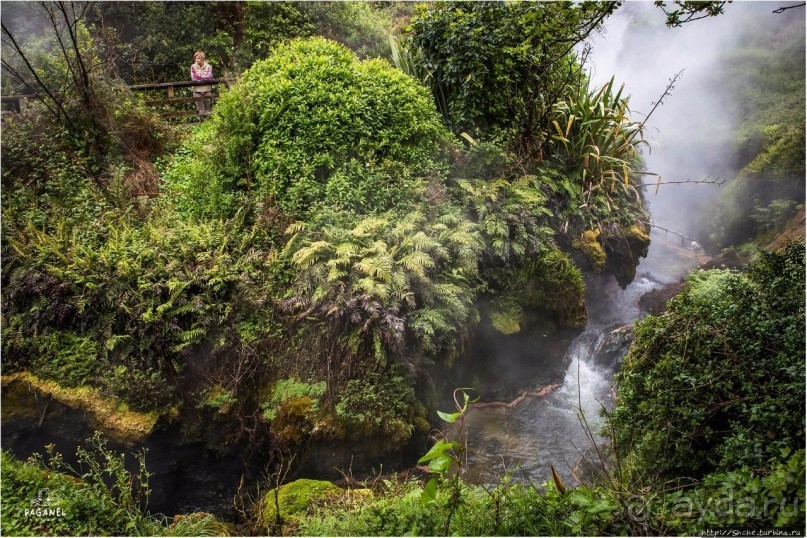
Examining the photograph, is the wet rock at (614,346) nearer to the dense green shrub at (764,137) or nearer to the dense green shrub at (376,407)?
the dense green shrub at (376,407)

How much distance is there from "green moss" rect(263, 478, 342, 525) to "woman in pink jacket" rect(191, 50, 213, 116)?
25.3 ft

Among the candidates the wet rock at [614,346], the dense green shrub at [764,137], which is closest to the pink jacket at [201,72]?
the wet rock at [614,346]

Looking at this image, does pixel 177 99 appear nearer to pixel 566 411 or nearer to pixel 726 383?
pixel 566 411

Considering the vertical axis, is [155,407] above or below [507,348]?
above

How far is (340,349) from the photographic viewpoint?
527 cm

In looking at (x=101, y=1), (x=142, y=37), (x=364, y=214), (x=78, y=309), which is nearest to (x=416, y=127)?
(x=364, y=214)

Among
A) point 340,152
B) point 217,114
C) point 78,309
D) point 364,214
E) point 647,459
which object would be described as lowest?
point 647,459

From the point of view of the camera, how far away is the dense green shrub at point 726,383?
10.3ft

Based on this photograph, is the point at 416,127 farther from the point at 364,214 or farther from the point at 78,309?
the point at 78,309

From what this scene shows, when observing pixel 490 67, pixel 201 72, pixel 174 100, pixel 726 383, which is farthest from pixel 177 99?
pixel 726 383

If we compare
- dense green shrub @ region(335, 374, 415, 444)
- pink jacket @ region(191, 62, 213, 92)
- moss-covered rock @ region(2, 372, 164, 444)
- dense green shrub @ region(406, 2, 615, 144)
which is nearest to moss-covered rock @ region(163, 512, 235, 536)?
moss-covered rock @ region(2, 372, 164, 444)

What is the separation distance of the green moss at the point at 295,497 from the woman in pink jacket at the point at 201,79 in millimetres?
7724

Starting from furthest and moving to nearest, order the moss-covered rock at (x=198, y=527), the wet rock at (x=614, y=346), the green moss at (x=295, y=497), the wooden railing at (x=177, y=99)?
the wooden railing at (x=177, y=99) → the wet rock at (x=614, y=346) → the green moss at (x=295, y=497) → the moss-covered rock at (x=198, y=527)

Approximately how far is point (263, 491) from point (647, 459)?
4017mm
